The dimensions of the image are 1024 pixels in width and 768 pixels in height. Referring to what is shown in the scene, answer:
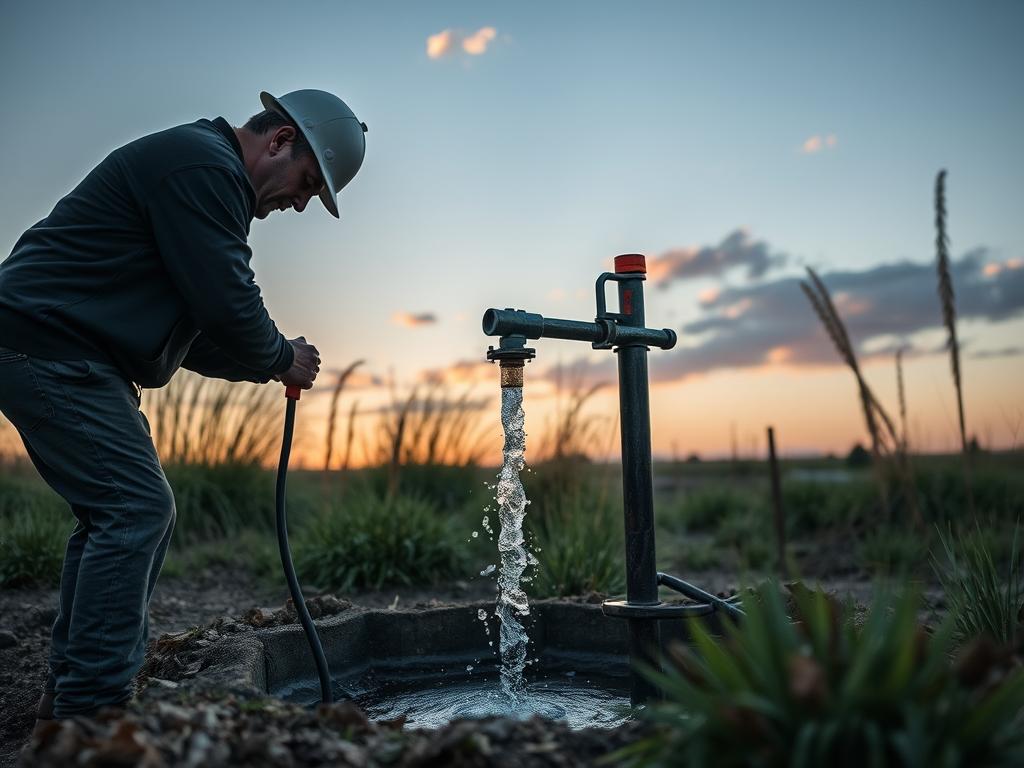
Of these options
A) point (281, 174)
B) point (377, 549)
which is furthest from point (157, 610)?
point (281, 174)

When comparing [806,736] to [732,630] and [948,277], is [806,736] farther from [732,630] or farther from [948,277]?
[948,277]

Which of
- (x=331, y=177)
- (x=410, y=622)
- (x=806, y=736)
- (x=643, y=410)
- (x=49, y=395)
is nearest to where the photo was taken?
(x=806, y=736)

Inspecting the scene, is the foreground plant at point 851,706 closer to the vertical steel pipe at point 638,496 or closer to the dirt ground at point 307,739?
the dirt ground at point 307,739

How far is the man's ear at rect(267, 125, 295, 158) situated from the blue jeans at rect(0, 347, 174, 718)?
0.81m

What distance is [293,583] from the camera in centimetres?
262

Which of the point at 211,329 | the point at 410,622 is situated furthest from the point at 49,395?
the point at 410,622

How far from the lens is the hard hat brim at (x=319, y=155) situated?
109 inches

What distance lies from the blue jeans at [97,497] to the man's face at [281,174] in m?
0.71

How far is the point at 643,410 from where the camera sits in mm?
2654

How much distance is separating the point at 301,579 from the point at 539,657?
7.55 feet

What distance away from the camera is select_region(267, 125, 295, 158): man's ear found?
277 cm

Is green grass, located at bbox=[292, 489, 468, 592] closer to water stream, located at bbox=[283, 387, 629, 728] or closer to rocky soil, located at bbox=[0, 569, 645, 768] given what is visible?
water stream, located at bbox=[283, 387, 629, 728]

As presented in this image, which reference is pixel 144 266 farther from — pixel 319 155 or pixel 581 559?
pixel 581 559

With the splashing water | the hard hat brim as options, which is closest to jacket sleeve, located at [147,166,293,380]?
the hard hat brim
